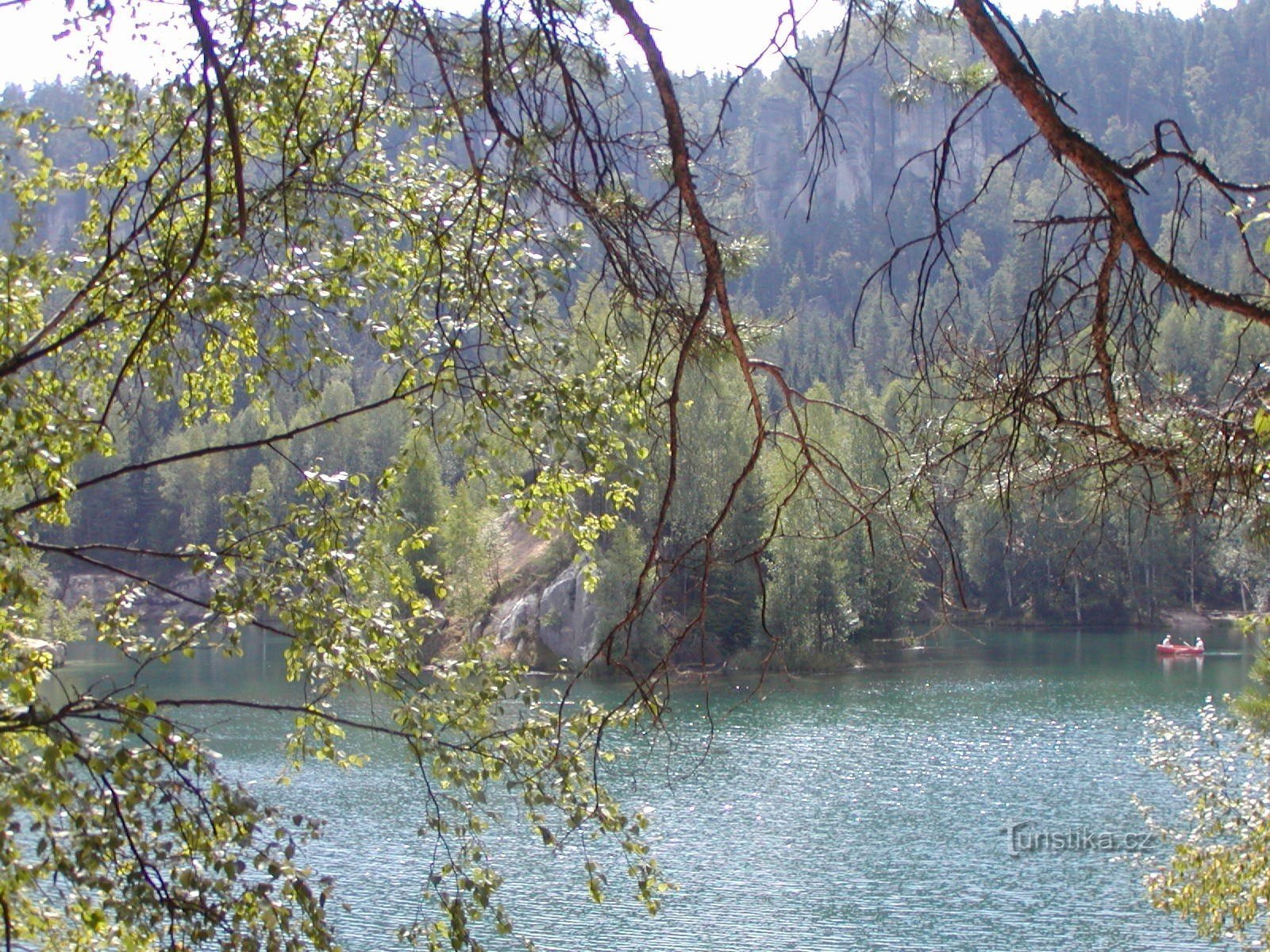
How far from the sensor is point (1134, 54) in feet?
331

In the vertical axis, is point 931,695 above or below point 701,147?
below

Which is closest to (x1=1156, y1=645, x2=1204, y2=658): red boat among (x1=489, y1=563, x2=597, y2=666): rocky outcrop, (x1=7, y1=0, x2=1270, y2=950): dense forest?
(x1=489, y1=563, x2=597, y2=666): rocky outcrop

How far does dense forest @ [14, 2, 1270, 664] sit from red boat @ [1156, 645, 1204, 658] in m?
2.60

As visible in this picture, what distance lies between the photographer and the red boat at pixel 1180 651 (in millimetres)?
29328

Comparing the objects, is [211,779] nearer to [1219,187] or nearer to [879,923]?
[1219,187]

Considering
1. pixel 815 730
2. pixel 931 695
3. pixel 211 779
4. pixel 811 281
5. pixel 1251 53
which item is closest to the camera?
pixel 211 779

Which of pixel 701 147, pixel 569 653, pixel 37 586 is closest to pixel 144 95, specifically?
pixel 37 586

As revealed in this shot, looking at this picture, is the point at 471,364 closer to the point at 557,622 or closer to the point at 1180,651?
the point at 557,622

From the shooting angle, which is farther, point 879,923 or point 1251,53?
point 1251,53

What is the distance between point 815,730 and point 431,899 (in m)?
17.8

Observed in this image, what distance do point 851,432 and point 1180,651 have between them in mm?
9550

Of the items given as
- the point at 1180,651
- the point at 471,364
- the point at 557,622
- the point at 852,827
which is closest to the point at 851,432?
the point at 557,622

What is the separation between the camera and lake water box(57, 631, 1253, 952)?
12.2m

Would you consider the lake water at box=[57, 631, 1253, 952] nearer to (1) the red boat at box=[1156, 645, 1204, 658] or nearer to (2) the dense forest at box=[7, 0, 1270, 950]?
(1) the red boat at box=[1156, 645, 1204, 658]
